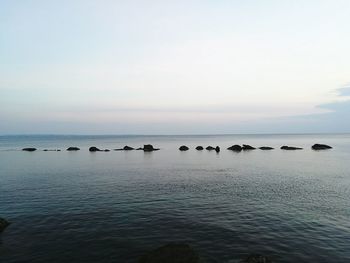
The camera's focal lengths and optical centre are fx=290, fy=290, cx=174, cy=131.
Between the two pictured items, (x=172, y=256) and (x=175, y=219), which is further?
(x=175, y=219)

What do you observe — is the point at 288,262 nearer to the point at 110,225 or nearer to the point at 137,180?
the point at 110,225

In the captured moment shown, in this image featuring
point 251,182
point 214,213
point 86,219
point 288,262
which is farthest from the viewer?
point 251,182

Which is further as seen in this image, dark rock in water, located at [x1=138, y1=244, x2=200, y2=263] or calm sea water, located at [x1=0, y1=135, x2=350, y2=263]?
calm sea water, located at [x1=0, y1=135, x2=350, y2=263]

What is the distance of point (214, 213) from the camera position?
28.7m

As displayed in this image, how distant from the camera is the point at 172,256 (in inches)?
651

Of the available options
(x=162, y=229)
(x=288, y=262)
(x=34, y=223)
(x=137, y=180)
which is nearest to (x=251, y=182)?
(x=137, y=180)

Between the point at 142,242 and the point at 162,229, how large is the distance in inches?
127

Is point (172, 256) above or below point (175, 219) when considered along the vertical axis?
above

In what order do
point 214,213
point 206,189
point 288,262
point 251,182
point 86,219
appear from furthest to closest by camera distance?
point 251,182 → point 206,189 → point 214,213 → point 86,219 → point 288,262

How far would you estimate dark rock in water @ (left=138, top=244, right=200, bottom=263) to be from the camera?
16.3 m

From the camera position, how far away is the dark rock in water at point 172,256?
1631 centimetres

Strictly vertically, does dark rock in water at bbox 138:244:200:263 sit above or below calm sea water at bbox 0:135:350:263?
above

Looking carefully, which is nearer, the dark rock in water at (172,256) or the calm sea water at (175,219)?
the dark rock in water at (172,256)

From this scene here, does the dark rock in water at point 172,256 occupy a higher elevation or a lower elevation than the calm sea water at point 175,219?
higher
